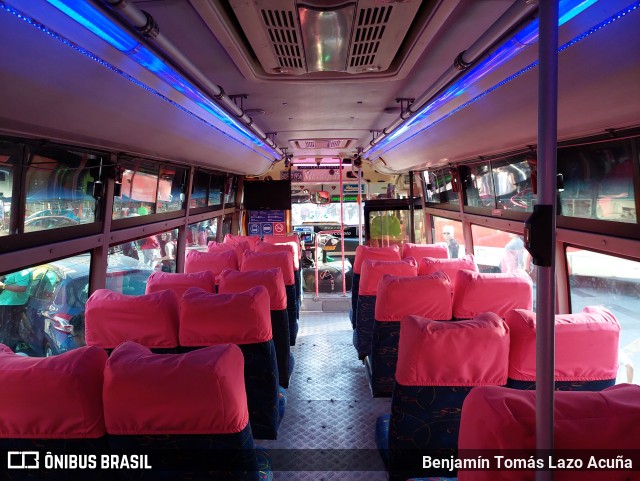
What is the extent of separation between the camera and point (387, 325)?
2998 mm

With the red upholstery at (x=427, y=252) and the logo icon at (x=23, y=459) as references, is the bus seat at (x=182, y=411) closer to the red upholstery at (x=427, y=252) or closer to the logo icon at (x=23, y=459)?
the logo icon at (x=23, y=459)

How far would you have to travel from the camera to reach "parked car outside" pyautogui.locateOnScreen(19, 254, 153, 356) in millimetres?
2951

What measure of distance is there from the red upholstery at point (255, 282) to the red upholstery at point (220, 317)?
2.24ft

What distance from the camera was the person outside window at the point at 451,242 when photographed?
6.63m

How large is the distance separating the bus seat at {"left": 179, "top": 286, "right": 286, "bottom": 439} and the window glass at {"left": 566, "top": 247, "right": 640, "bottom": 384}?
2.35 m

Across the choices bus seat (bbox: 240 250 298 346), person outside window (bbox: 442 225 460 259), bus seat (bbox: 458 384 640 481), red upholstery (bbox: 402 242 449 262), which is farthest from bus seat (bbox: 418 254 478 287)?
bus seat (bbox: 458 384 640 481)

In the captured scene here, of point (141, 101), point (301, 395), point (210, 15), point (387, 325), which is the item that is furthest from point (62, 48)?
point (301, 395)

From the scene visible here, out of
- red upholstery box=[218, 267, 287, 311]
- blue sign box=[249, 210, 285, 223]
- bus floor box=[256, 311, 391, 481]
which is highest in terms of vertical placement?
blue sign box=[249, 210, 285, 223]

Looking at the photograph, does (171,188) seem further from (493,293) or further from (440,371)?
(440,371)

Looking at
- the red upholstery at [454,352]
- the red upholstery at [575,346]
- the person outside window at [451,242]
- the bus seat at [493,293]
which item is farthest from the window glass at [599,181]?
the person outside window at [451,242]

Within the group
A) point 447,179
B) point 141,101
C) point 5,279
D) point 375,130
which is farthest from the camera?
point 447,179

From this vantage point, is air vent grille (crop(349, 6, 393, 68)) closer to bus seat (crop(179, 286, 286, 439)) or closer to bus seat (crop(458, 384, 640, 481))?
bus seat (crop(179, 286, 286, 439))

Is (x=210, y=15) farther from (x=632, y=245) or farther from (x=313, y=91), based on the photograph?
(x=632, y=245)

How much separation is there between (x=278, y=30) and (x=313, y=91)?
5.12ft
